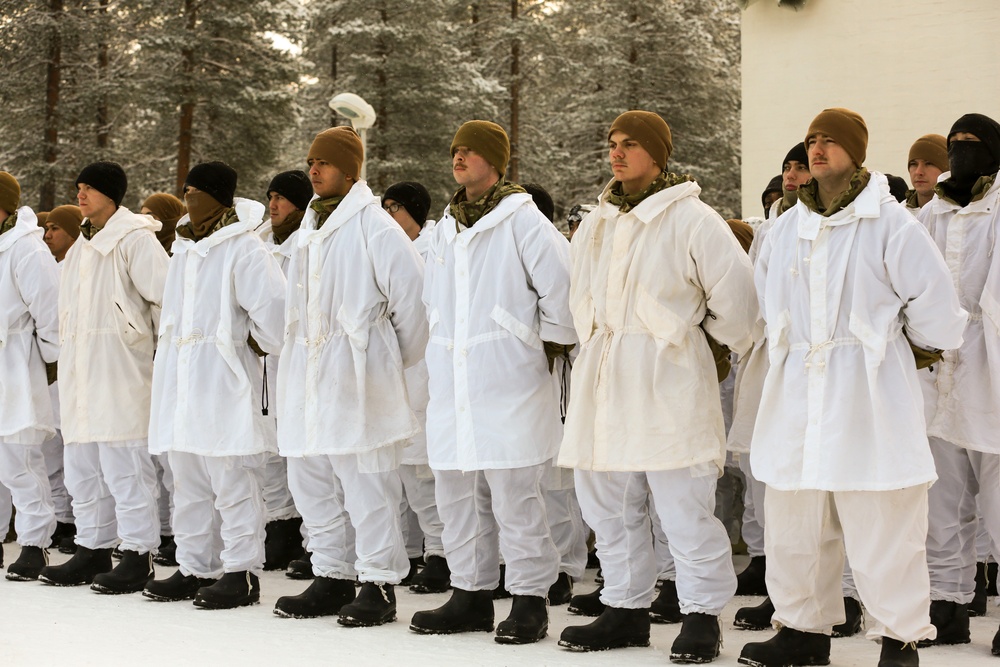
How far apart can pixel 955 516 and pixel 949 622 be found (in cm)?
48

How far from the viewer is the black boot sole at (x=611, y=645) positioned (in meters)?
5.13

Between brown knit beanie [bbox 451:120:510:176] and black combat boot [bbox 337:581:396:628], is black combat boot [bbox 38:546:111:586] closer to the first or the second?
black combat boot [bbox 337:581:396:628]

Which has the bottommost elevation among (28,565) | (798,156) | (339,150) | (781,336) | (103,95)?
(28,565)

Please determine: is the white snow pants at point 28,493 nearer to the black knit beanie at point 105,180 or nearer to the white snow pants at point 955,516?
the black knit beanie at point 105,180

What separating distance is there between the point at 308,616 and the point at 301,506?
0.55 m

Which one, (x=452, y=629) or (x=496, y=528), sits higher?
(x=496, y=528)

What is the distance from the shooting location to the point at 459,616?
5.57 m

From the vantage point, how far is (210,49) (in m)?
23.3

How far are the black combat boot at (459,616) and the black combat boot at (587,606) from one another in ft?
1.89

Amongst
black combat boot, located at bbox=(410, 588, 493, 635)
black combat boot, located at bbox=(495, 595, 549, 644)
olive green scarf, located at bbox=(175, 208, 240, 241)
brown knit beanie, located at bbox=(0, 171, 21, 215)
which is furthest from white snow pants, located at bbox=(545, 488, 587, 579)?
brown knit beanie, located at bbox=(0, 171, 21, 215)

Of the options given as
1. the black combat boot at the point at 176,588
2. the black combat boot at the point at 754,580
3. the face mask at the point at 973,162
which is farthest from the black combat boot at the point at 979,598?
the black combat boot at the point at 176,588

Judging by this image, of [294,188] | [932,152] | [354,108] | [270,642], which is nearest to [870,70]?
[354,108]

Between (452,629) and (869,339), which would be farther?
(452,629)

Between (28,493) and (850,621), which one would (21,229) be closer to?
(28,493)
